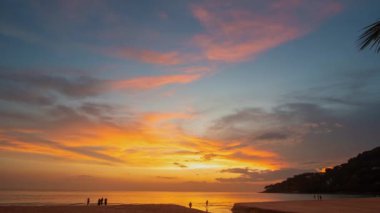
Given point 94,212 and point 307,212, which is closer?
point 307,212

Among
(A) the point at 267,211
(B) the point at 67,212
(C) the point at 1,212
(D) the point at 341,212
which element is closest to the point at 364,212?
(D) the point at 341,212

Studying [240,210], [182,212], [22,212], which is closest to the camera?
[22,212]

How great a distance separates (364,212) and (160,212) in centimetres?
2531

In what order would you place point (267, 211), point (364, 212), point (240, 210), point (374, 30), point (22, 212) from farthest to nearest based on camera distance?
point (240, 210), point (22, 212), point (267, 211), point (364, 212), point (374, 30)

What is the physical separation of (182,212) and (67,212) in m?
16.6

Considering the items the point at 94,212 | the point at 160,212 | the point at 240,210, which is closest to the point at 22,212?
→ the point at 94,212

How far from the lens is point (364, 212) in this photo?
27.6 m

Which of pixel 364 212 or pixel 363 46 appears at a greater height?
pixel 363 46

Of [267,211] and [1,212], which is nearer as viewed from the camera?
[267,211]

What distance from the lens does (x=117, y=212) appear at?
38.1 metres

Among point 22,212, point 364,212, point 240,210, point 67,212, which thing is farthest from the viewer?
point 240,210

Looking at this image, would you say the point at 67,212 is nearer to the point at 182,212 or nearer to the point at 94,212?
the point at 94,212

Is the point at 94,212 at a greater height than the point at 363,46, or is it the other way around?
the point at 363,46

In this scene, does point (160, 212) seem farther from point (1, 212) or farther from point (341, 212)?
point (341, 212)
